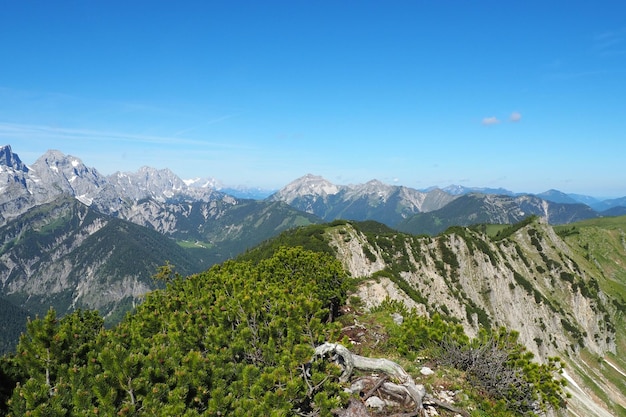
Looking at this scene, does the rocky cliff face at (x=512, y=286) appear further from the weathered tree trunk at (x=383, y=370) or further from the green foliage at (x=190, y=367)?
the green foliage at (x=190, y=367)

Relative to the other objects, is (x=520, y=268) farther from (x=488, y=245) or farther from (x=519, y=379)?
(x=519, y=379)

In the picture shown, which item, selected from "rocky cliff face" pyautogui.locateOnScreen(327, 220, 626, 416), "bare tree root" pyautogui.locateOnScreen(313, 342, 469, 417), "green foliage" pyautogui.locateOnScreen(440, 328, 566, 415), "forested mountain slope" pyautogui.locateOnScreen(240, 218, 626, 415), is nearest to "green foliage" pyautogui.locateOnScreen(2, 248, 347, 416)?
"bare tree root" pyautogui.locateOnScreen(313, 342, 469, 417)

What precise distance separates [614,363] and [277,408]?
20586 cm

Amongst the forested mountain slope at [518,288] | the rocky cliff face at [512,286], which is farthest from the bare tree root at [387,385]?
the rocky cliff face at [512,286]

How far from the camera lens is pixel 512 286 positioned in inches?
5531

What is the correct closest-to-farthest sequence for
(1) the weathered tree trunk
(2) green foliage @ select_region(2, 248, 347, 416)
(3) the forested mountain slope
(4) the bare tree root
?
(2) green foliage @ select_region(2, 248, 347, 416), (4) the bare tree root, (1) the weathered tree trunk, (3) the forested mountain slope

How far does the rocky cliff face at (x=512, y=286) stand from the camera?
10744 centimetres

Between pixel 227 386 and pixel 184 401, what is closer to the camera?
pixel 184 401

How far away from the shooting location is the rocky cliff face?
107438mm

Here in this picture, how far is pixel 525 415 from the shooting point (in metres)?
17.8

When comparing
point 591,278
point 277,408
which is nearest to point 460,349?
point 277,408

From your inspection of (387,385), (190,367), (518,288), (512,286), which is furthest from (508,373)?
(518,288)

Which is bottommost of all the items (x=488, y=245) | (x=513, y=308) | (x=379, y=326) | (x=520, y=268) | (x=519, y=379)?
(x=513, y=308)

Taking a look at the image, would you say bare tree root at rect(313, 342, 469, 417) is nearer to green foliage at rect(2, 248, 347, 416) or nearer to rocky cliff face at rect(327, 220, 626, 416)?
green foliage at rect(2, 248, 347, 416)
